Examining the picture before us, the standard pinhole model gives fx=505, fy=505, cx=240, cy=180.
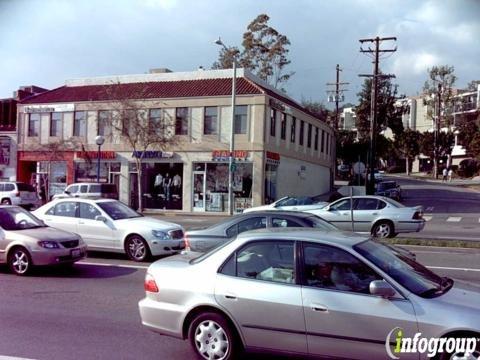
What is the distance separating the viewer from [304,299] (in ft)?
15.5

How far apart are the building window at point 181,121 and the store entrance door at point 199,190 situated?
9.51 ft

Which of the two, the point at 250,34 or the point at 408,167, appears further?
the point at 408,167

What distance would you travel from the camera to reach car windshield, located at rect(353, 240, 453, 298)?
4680 millimetres

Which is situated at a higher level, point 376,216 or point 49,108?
point 49,108

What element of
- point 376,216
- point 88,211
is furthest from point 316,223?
point 376,216

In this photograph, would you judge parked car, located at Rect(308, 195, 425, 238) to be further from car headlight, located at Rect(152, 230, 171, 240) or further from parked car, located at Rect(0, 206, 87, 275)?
parked car, located at Rect(0, 206, 87, 275)

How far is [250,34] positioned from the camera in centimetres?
5444

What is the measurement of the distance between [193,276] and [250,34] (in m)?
52.0

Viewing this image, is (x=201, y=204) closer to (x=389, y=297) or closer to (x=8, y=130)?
(x=8, y=130)

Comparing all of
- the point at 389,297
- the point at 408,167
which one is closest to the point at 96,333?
the point at 389,297

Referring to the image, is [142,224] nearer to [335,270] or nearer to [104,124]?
[335,270]

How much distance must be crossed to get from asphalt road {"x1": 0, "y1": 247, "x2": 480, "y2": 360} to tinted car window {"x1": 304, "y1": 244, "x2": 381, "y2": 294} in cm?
109

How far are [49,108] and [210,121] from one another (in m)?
12.8

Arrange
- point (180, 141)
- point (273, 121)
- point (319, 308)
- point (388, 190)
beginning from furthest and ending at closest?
point (388, 190)
point (180, 141)
point (273, 121)
point (319, 308)
